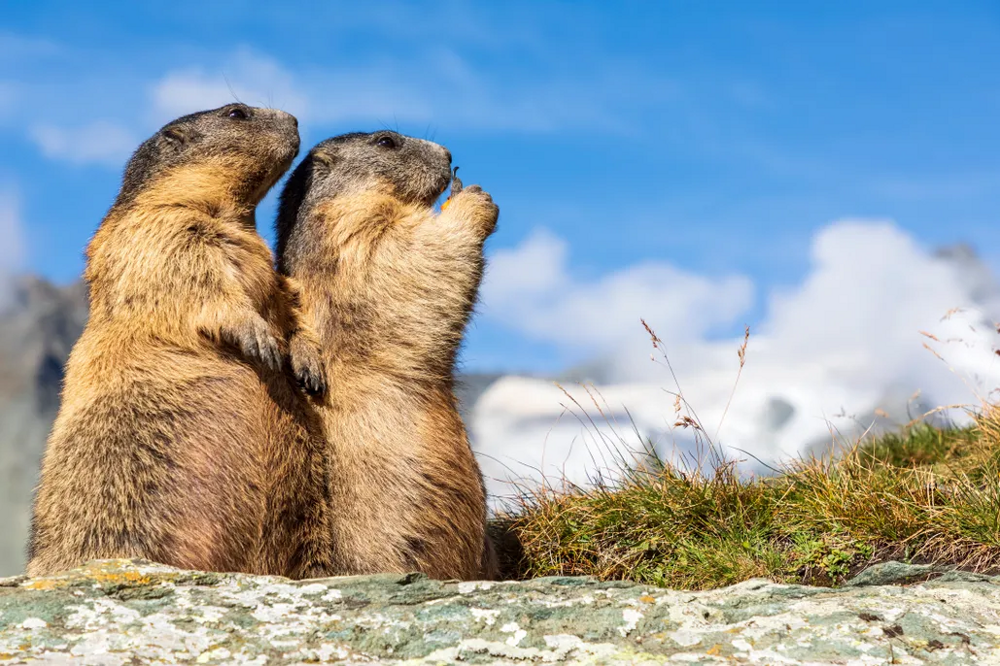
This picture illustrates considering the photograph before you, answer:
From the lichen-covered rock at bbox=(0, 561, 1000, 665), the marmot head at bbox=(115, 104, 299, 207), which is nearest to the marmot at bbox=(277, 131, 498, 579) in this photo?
the marmot head at bbox=(115, 104, 299, 207)

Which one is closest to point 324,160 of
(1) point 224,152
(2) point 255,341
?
(1) point 224,152

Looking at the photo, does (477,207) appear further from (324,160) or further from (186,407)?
(186,407)

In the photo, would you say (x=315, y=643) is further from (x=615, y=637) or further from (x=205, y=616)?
(x=615, y=637)

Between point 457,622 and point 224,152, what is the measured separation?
4.05 metres

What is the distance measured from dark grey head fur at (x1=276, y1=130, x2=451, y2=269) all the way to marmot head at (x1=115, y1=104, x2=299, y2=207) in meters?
0.26

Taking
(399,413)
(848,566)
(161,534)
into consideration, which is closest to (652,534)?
(848,566)

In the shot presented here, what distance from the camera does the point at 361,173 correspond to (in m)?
7.41

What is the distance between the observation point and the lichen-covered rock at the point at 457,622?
3977 mm

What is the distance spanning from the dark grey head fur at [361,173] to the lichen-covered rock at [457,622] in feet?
10.5

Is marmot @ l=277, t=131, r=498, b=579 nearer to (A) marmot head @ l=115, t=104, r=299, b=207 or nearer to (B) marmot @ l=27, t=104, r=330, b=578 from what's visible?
(B) marmot @ l=27, t=104, r=330, b=578

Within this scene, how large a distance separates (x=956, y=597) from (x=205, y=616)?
130 inches

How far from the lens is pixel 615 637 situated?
416 centimetres

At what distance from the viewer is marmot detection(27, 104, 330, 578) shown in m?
5.70

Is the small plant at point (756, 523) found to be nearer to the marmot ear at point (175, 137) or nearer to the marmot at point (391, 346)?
the marmot at point (391, 346)
